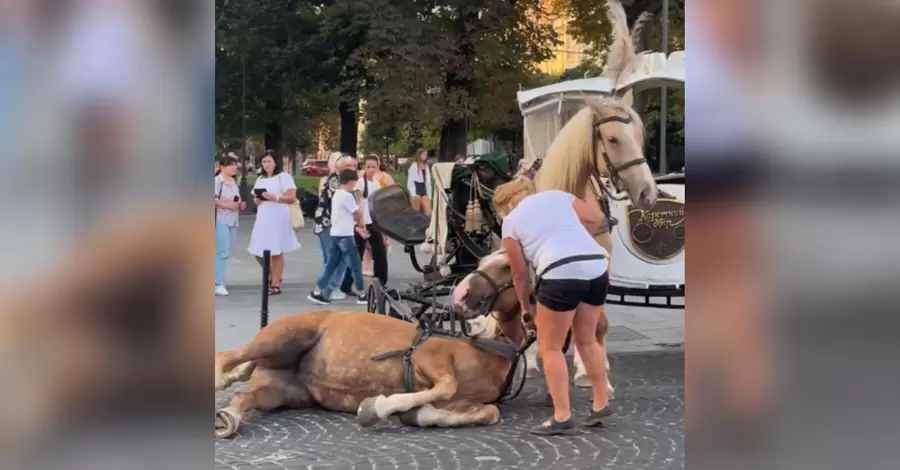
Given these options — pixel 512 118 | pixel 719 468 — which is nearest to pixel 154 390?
pixel 719 468

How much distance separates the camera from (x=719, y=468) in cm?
237

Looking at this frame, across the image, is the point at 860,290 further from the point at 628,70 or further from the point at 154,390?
the point at 628,70

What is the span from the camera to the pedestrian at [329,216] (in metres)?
10.2

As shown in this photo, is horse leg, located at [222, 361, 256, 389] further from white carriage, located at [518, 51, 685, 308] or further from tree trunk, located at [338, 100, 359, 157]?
tree trunk, located at [338, 100, 359, 157]

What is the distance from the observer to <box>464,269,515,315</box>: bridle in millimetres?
5484

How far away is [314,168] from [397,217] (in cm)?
471

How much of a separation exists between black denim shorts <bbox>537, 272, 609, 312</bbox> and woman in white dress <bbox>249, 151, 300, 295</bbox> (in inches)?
196

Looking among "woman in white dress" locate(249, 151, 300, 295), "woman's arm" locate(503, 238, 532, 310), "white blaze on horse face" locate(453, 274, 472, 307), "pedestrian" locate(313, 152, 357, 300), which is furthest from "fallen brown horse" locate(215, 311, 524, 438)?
"pedestrian" locate(313, 152, 357, 300)

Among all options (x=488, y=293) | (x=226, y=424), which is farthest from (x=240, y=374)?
(x=488, y=293)

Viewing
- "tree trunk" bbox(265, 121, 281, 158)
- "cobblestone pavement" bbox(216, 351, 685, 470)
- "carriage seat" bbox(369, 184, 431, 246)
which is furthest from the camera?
"tree trunk" bbox(265, 121, 281, 158)

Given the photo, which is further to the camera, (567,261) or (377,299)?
(377,299)

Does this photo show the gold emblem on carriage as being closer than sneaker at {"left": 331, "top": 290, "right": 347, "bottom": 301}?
Yes

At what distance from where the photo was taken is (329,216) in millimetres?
10266

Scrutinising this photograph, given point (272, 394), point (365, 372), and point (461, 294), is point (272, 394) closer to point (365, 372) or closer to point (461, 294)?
point (365, 372)
